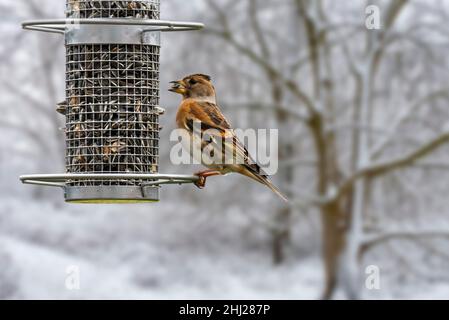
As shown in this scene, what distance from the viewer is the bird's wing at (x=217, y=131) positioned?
671 cm

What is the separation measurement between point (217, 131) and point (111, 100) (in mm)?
727

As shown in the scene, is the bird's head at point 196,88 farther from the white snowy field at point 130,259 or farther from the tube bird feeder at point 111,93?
the white snowy field at point 130,259

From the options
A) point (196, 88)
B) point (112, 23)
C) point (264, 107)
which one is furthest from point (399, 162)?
point (112, 23)

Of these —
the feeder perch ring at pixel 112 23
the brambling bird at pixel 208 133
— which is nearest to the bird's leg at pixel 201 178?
the brambling bird at pixel 208 133

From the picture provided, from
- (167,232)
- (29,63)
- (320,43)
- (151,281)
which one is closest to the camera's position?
(320,43)

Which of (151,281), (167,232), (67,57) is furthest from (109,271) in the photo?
(67,57)

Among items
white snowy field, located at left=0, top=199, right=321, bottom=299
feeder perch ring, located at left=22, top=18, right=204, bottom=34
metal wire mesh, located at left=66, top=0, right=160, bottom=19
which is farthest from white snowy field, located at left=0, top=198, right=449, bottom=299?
feeder perch ring, located at left=22, top=18, right=204, bottom=34

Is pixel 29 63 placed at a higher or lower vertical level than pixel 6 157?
higher

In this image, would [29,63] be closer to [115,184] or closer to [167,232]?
[167,232]

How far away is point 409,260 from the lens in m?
23.0

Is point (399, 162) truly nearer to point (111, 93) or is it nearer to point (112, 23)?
point (111, 93)

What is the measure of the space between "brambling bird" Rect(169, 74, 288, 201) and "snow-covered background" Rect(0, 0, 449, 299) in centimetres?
1193

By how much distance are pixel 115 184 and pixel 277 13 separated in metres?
20.9

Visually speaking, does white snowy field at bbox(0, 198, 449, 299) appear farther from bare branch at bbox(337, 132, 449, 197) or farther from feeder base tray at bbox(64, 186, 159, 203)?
feeder base tray at bbox(64, 186, 159, 203)
